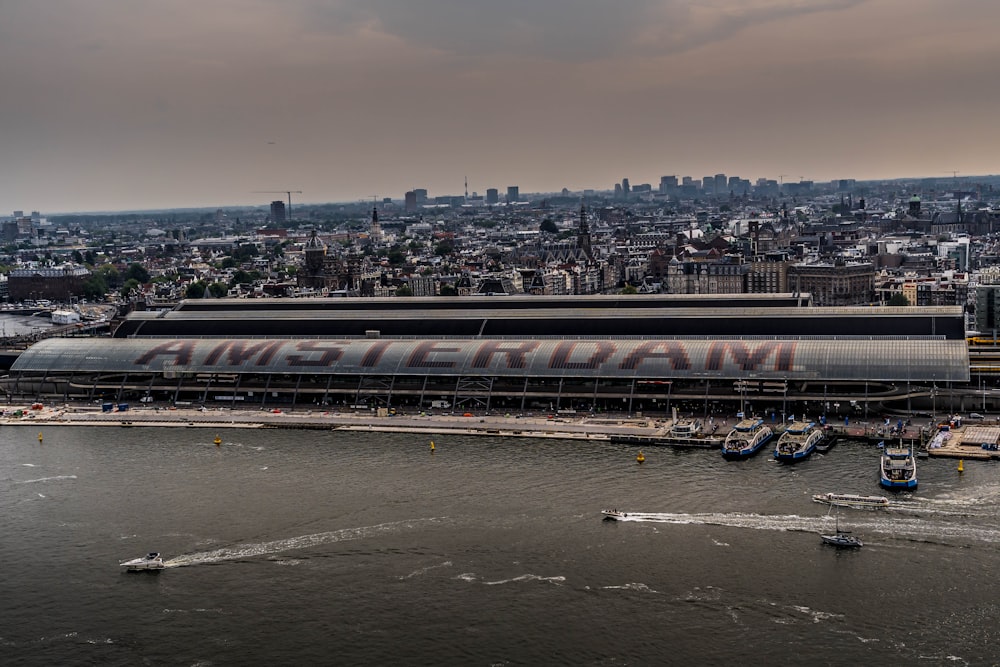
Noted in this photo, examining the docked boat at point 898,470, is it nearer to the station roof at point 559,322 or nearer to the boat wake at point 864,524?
the boat wake at point 864,524

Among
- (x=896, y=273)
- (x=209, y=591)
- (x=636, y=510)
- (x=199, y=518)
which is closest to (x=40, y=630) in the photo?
(x=209, y=591)

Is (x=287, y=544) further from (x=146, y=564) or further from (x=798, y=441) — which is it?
(x=798, y=441)

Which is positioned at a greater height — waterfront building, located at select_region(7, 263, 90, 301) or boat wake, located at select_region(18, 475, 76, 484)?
waterfront building, located at select_region(7, 263, 90, 301)

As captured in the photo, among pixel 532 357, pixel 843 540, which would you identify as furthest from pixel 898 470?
A: pixel 532 357

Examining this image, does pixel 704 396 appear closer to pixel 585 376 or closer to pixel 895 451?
pixel 585 376

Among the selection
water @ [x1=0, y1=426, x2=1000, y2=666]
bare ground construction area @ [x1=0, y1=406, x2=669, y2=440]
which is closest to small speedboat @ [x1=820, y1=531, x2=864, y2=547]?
water @ [x1=0, y1=426, x2=1000, y2=666]

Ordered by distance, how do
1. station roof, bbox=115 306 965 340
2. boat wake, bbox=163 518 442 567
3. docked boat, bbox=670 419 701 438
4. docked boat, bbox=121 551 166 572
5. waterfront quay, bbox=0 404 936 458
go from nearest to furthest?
docked boat, bbox=121 551 166 572, boat wake, bbox=163 518 442 567, waterfront quay, bbox=0 404 936 458, docked boat, bbox=670 419 701 438, station roof, bbox=115 306 965 340

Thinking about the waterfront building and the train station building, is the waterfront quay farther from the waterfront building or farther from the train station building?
the waterfront building
